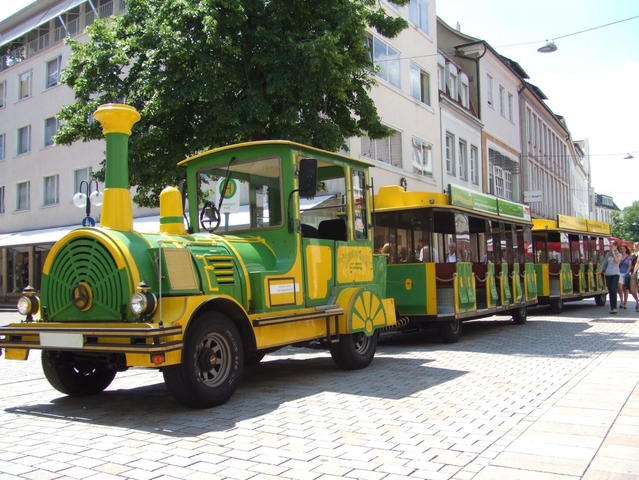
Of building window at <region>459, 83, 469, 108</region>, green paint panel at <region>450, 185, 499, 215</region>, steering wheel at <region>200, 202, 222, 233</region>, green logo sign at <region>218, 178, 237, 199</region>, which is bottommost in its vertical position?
steering wheel at <region>200, 202, 222, 233</region>

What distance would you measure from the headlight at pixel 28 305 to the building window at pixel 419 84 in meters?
20.6

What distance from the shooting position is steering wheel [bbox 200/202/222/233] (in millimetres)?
7590

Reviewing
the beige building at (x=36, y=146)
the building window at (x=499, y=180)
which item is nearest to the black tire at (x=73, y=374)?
the beige building at (x=36, y=146)

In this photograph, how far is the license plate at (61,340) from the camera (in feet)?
18.5

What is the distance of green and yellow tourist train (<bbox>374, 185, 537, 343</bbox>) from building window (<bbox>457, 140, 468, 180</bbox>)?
55.3 ft

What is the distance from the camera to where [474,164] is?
3086 centimetres

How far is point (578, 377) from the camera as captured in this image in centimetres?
747

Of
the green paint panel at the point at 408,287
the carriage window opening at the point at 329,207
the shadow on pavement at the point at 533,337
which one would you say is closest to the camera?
the carriage window opening at the point at 329,207

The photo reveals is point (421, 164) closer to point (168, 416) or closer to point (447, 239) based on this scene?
point (447, 239)

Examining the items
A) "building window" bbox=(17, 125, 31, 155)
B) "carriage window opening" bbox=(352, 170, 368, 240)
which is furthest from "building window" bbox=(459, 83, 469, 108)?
"carriage window opening" bbox=(352, 170, 368, 240)

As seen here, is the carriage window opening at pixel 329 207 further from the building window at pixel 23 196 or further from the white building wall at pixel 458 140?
the building window at pixel 23 196

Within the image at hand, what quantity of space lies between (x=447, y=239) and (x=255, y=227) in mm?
4909

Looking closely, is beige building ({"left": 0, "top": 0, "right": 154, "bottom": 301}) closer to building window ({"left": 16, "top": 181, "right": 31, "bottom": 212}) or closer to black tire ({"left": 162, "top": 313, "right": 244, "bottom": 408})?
building window ({"left": 16, "top": 181, "right": 31, "bottom": 212})

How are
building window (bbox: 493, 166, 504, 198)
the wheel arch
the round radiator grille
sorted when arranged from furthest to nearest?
building window (bbox: 493, 166, 504, 198) < the wheel arch < the round radiator grille
